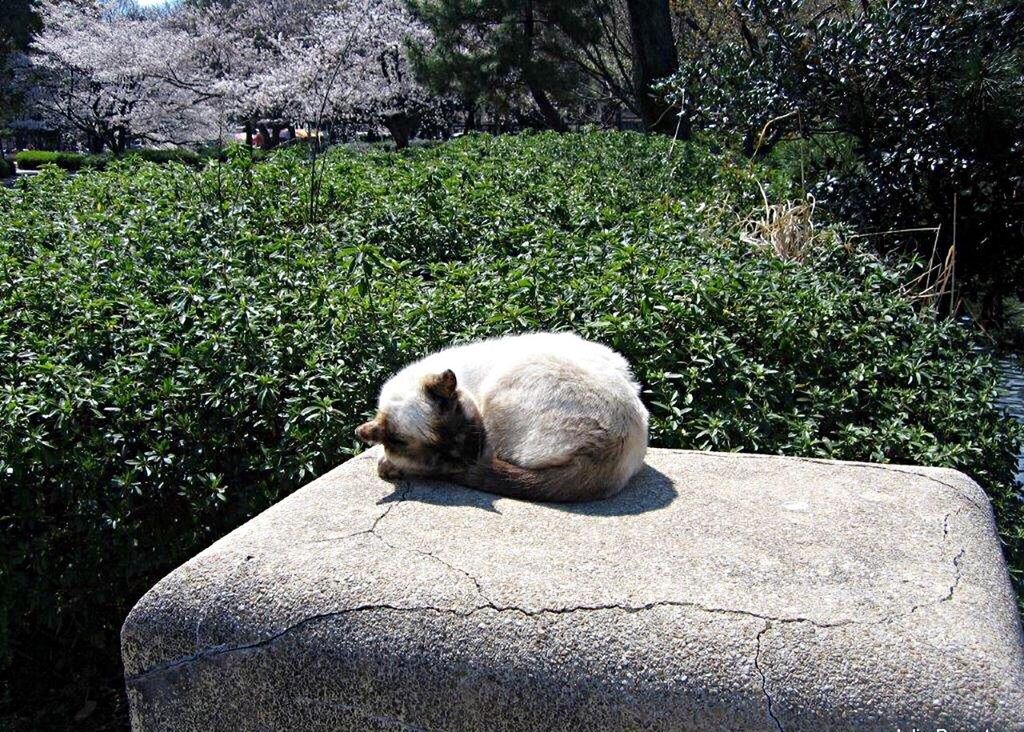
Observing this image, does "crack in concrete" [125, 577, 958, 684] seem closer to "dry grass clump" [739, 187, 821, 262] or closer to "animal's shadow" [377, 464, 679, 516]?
"animal's shadow" [377, 464, 679, 516]

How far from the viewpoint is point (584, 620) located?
2416 millimetres

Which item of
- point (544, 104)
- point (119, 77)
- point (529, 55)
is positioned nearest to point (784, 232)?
point (529, 55)

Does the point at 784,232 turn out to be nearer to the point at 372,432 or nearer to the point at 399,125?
the point at 372,432

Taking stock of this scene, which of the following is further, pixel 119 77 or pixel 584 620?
pixel 119 77

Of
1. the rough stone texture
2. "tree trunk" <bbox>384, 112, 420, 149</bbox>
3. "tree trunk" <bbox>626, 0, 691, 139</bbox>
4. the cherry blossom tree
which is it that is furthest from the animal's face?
the cherry blossom tree

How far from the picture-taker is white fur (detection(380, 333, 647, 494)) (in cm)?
316

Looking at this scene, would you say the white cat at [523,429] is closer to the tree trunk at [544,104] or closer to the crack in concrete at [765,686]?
the crack in concrete at [765,686]

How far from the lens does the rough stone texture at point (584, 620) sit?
7.41 feet

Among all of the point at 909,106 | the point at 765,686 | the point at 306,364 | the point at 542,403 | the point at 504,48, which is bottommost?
the point at 765,686

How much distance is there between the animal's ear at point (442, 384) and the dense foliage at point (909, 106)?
20.0ft

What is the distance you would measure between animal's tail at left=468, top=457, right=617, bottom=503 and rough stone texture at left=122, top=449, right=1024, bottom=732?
5 centimetres

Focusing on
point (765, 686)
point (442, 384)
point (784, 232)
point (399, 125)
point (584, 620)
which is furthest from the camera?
point (399, 125)

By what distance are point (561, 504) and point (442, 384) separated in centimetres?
55

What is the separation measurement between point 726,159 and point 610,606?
830cm
